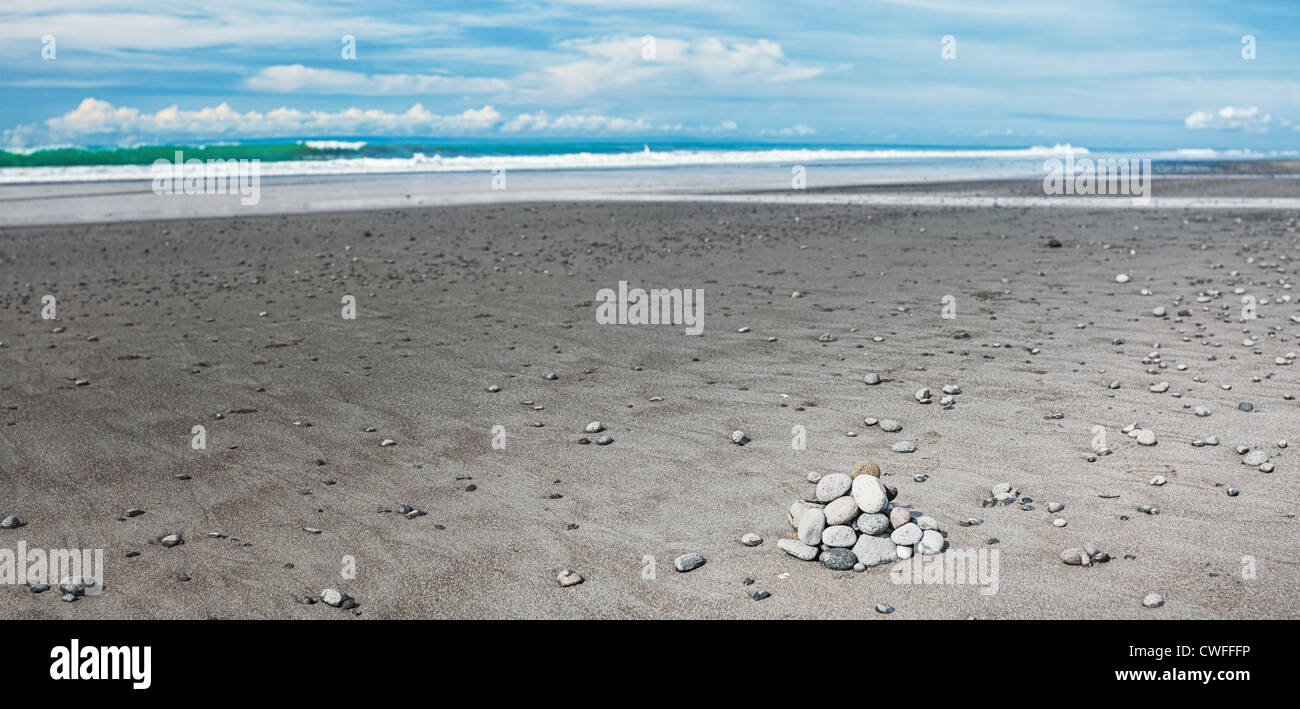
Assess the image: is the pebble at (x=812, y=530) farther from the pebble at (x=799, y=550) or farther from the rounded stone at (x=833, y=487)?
the rounded stone at (x=833, y=487)

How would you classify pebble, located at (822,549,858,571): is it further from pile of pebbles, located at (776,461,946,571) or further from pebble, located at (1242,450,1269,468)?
pebble, located at (1242,450,1269,468)

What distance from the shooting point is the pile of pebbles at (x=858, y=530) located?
509 centimetres

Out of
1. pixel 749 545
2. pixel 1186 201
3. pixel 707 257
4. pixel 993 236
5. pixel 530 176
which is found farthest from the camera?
pixel 530 176

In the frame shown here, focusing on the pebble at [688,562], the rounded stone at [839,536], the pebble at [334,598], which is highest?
the rounded stone at [839,536]

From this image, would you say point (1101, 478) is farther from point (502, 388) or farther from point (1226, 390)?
point (502, 388)

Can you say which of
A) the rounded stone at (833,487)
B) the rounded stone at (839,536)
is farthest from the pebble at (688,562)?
the rounded stone at (833,487)

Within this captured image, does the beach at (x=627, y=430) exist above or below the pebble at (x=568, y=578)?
above

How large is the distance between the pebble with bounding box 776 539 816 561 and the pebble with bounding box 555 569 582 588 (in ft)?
3.85

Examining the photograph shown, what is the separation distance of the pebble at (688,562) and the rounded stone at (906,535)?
1.08 meters

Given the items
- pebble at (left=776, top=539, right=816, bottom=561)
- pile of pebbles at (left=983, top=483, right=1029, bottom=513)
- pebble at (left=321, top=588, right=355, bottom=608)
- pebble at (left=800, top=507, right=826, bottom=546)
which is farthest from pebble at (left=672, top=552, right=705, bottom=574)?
pile of pebbles at (left=983, top=483, right=1029, bottom=513)
